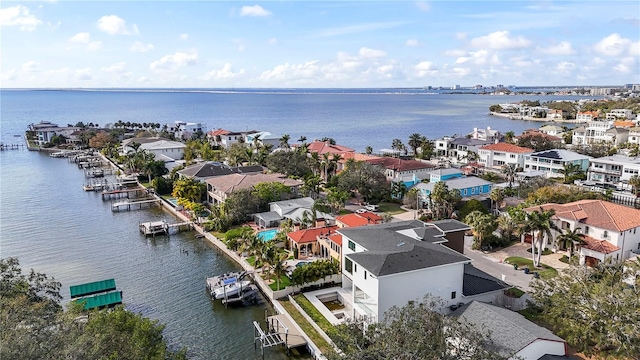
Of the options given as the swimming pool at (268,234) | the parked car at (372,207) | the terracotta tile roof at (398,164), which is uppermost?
the terracotta tile roof at (398,164)

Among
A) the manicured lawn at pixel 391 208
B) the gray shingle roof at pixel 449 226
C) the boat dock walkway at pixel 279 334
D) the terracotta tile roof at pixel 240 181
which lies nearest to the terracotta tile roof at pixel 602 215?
the gray shingle roof at pixel 449 226

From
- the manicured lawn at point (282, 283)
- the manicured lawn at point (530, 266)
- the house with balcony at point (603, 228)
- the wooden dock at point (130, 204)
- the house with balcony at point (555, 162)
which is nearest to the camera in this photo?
the manicured lawn at point (282, 283)

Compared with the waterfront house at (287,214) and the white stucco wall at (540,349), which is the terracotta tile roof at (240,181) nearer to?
the waterfront house at (287,214)

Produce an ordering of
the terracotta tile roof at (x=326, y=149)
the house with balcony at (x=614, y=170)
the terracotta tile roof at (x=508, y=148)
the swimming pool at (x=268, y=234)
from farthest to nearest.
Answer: the terracotta tile roof at (x=326, y=149) < the terracotta tile roof at (x=508, y=148) < the house with balcony at (x=614, y=170) < the swimming pool at (x=268, y=234)

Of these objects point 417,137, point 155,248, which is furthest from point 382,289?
point 417,137

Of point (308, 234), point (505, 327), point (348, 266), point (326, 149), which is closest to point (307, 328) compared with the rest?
point (348, 266)

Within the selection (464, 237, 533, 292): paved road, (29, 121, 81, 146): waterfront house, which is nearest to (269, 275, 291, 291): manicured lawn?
(464, 237, 533, 292): paved road
